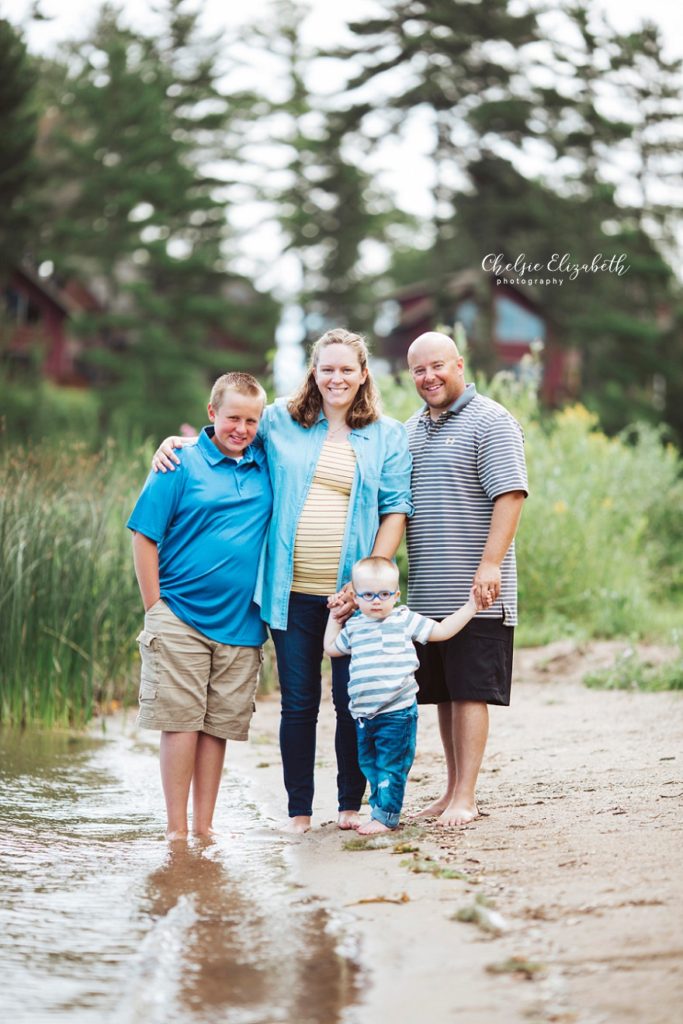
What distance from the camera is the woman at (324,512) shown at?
15.5 ft

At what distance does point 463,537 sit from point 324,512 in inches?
20.4

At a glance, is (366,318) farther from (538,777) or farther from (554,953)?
(554,953)

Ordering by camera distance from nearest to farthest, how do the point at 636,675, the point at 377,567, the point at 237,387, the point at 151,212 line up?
the point at 377,567, the point at 237,387, the point at 636,675, the point at 151,212

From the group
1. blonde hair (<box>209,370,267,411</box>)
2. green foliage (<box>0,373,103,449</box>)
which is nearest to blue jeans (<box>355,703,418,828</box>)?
blonde hair (<box>209,370,267,411</box>)

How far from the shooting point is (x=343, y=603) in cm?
462

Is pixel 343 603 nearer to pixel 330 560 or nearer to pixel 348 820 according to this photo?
pixel 330 560

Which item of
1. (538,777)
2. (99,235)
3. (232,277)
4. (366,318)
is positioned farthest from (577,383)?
(538,777)

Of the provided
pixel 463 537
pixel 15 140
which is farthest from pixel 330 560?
pixel 15 140

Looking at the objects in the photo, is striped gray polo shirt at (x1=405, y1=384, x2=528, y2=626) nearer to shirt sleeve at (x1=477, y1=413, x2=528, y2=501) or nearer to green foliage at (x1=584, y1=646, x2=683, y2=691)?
shirt sleeve at (x1=477, y1=413, x2=528, y2=501)

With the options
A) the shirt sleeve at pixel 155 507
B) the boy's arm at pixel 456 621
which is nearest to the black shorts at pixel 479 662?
the boy's arm at pixel 456 621

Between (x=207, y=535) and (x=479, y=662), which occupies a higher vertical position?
(x=207, y=535)

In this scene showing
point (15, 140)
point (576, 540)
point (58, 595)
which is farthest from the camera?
point (15, 140)

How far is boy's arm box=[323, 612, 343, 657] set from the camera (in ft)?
15.2

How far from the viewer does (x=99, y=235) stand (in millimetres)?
30797
